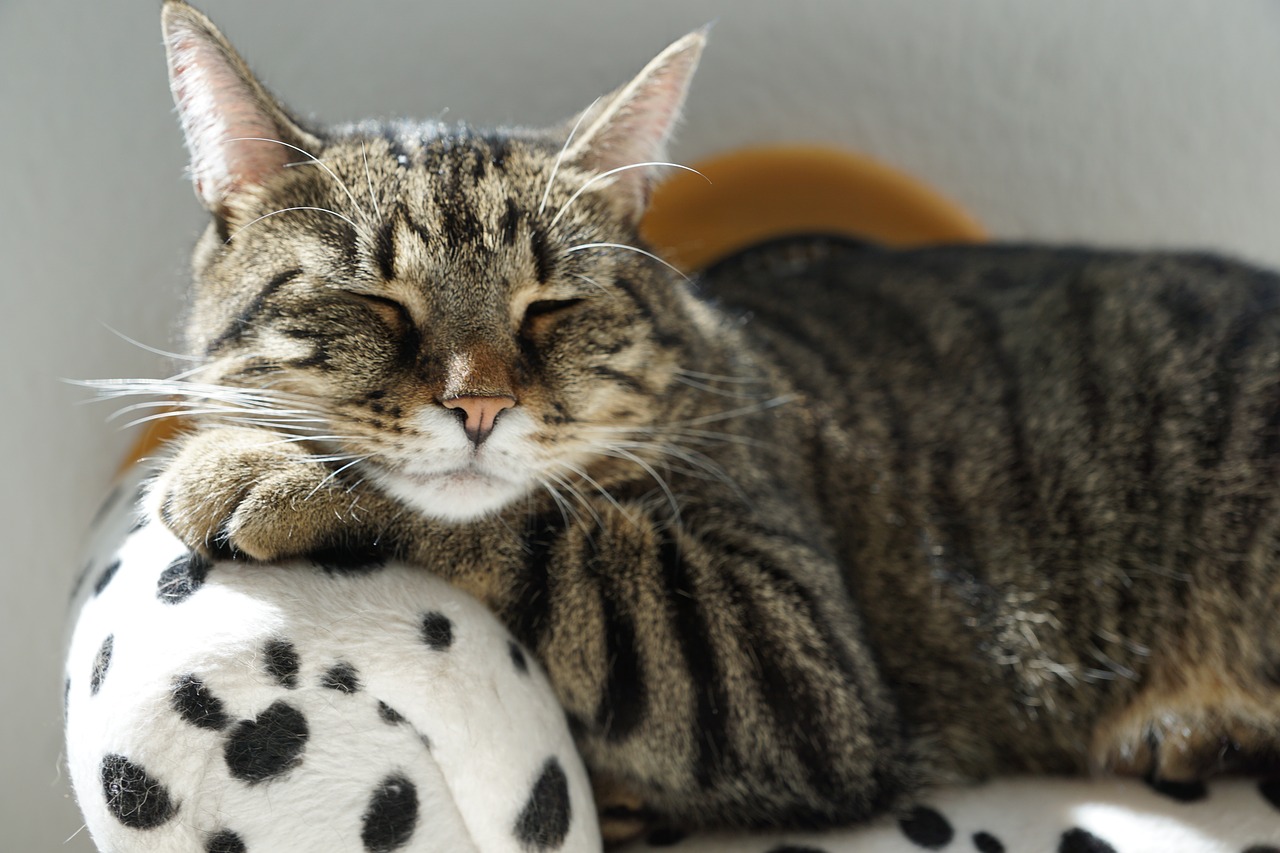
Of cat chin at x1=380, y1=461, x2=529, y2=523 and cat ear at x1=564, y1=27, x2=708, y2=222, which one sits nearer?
cat chin at x1=380, y1=461, x2=529, y2=523

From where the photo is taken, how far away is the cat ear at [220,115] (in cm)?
116

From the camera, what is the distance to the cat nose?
109 cm

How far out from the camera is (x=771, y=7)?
6.57ft

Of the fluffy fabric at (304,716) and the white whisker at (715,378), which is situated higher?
the white whisker at (715,378)

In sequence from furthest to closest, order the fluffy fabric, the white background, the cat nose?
1. the white background
2. the cat nose
3. the fluffy fabric

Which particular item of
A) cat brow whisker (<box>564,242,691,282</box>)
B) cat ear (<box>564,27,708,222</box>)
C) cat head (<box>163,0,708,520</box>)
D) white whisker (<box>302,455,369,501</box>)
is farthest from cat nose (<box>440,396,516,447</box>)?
cat ear (<box>564,27,708,222</box>)

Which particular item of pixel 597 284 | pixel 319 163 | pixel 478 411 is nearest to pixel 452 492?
pixel 478 411

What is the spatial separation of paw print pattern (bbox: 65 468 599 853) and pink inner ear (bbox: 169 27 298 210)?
46 centimetres

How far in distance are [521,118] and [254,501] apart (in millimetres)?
1167

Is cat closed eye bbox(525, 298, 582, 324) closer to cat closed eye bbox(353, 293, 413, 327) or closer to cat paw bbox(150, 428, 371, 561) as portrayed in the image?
cat closed eye bbox(353, 293, 413, 327)

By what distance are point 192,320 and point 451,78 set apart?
32.3 inches

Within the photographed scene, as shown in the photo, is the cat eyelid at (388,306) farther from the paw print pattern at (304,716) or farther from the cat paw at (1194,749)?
the cat paw at (1194,749)

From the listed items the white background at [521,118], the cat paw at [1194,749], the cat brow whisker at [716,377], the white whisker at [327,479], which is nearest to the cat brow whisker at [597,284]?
the cat brow whisker at [716,377]

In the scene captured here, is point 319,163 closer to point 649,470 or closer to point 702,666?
point 649,470
